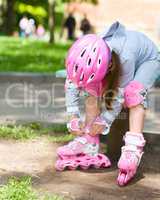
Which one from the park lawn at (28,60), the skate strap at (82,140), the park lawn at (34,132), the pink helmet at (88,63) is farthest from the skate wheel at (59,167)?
the park lawn at (28,60)

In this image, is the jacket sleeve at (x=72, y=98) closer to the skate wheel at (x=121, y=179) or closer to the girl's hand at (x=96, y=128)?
the girl's hand at (x=96, y=128)

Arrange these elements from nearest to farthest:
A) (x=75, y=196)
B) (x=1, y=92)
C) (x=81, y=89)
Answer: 1. (x=75, y=196)
2. (x=81, y=89)
3. (x=1, y=92)

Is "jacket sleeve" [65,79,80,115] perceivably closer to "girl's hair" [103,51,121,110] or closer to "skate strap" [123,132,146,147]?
"girl's hair" [103,51,121,110]

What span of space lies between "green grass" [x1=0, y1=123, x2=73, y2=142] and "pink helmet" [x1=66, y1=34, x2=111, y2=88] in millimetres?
1447

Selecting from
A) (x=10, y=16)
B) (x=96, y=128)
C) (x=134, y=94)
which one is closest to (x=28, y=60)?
(x=96, y=128)

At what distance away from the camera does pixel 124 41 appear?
14.6ft

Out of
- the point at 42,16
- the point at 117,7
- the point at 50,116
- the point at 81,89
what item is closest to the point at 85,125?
the point at 81,89

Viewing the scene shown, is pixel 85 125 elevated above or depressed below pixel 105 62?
below

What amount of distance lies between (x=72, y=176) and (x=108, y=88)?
67 centimetres

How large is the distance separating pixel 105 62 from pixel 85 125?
0.66 m

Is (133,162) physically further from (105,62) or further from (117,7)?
(117,7)

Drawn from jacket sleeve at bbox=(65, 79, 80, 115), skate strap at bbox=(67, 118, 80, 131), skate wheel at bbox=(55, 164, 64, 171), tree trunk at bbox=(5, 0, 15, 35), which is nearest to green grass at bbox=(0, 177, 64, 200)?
skate wheel at bbox=(55, 164, 64, 171)

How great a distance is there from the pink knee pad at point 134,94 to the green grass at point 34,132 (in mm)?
1325

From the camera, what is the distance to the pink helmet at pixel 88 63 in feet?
13.7
